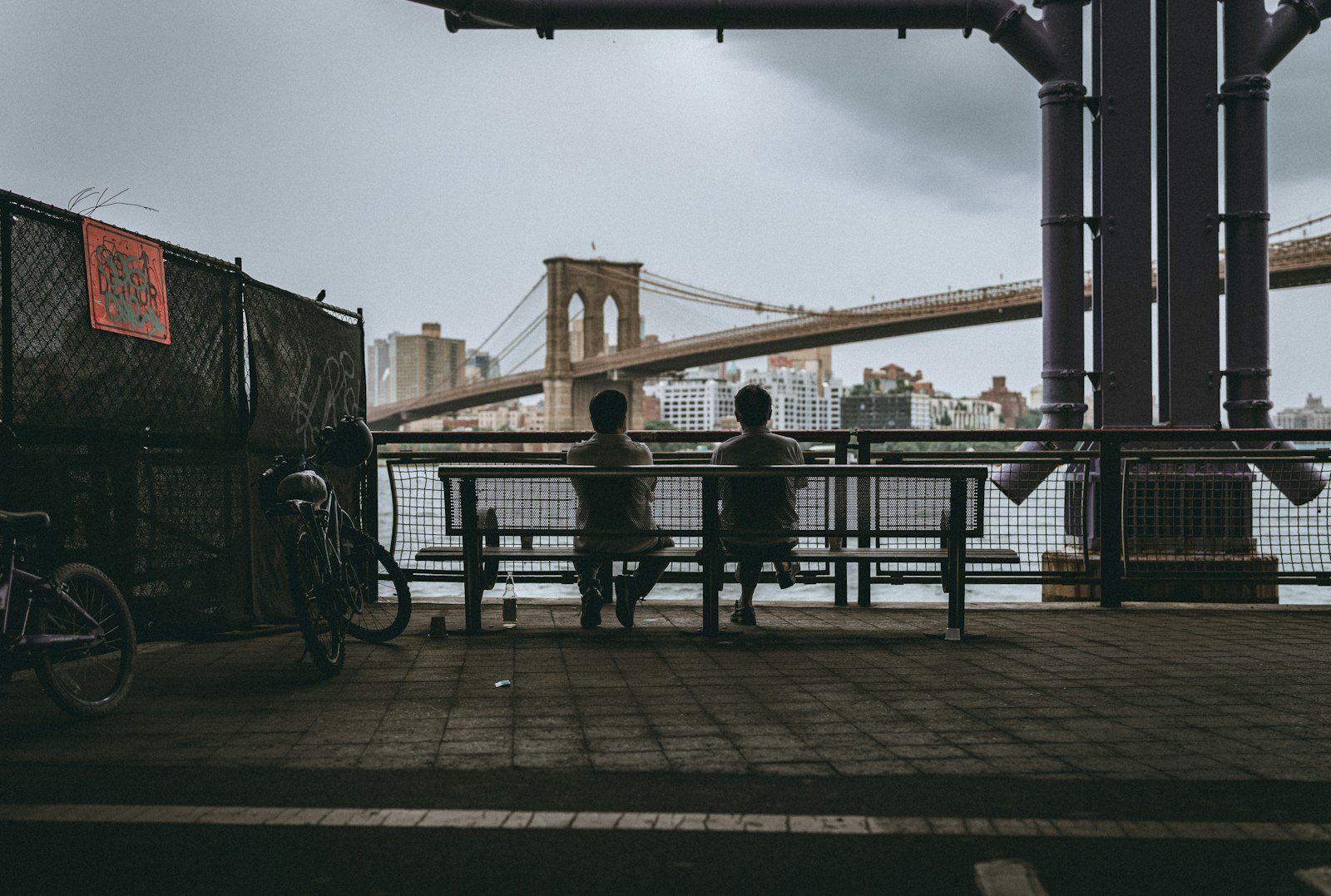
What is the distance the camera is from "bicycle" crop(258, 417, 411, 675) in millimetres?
4254

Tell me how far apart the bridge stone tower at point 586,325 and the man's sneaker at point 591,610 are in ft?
86.6

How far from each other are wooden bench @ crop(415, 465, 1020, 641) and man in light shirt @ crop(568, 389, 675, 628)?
44mm

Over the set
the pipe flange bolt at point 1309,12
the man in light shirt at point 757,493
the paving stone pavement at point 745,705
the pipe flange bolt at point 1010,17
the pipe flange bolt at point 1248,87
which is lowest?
the paving stone pavement at point 745,705

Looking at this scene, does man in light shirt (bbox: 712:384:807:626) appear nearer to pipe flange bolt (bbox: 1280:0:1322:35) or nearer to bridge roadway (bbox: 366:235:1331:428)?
pipe flange bolt (bbox: 1280:0:1322:35)

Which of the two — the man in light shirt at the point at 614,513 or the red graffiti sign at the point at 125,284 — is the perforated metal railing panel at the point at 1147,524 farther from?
the red graffiti sign at the point at 125,284

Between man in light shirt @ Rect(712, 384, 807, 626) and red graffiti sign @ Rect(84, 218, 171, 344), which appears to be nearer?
red graffiti sign @ Rect(84, 218, 171, 344)

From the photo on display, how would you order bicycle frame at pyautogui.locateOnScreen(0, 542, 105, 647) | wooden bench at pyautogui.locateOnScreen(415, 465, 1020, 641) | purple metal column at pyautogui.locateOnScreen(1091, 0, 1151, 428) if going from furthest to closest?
purple metal column at pyautogui.locateOnScreen(1091, 0, 1151, 428) → wooden bench at pyautogui.locateOnScreen(415, 465, 1020, 641) → bicycle frame at pyautogui.locateOnScreen(0, 542, 105, 647)

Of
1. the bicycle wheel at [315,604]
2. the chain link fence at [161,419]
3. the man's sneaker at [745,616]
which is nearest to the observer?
the chain link fence at [161,419]

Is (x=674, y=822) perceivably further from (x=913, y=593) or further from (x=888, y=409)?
(x=888, y=409)

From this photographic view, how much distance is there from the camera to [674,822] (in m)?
2.52

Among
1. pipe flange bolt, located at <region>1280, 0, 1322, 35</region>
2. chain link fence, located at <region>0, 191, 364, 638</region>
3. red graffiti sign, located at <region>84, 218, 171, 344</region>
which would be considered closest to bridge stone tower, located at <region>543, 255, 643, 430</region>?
pipe flange bolt, located at <region>1280, 0, 1322, 35</region>

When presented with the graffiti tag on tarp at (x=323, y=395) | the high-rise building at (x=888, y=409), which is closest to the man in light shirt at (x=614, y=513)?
the graffiti tag on tarp at (x=323, y=395)

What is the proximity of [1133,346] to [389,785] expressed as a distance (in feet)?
21.8

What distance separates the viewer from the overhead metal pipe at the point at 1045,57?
8070 mm
